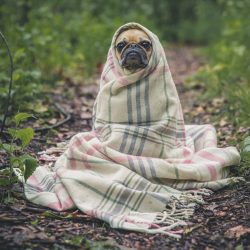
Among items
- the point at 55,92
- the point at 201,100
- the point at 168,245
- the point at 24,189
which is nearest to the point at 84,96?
the point at 55,92

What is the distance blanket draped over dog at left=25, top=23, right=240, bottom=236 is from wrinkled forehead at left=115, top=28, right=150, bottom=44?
0.15 feet

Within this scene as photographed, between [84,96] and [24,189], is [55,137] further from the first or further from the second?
[84,96]

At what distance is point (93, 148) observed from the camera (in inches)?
133

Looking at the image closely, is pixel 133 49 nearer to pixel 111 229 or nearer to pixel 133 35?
pixel 133 35

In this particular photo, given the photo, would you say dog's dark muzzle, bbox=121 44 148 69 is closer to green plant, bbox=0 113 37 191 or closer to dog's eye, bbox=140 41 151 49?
dog's eye, bbox=140 41 151 49

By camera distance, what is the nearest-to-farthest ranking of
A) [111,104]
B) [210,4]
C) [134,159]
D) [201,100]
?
[134,159] < [111,104] < [201,100] < [210,4]

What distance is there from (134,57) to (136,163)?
0.68 metres

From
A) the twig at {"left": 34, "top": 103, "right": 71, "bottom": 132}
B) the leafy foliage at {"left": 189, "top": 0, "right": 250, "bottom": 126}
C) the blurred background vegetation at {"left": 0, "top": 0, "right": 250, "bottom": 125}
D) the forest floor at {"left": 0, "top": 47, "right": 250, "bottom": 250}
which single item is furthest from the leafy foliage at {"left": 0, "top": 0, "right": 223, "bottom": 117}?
the leafy foliage at {"left": 189, "top": 0, "right": 250, "bottom": 126}

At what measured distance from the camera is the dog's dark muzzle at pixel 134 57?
135 inches

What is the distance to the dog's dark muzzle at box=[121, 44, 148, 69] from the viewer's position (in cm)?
343

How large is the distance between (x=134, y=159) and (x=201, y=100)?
289 cm

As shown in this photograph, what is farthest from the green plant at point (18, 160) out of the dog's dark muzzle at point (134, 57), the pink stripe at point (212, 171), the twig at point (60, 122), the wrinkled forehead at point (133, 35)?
the twig at point (60, 122)

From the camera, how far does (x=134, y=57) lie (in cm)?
343

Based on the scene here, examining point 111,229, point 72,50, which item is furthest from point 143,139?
point 72,50
